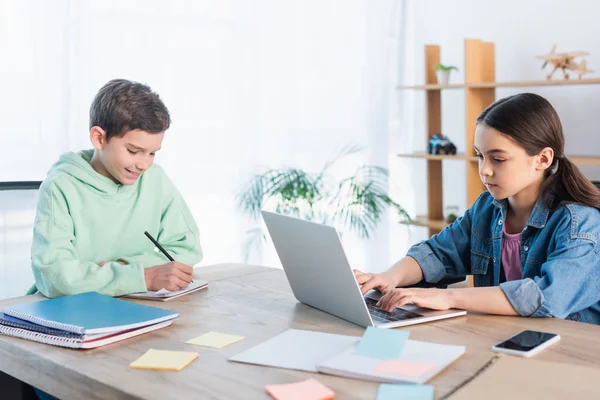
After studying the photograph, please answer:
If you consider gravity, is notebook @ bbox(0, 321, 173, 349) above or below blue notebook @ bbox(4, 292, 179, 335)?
below

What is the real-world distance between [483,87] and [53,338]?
2979 mm

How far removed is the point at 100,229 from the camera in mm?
1945

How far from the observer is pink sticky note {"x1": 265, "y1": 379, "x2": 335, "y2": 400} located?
3.56 feet

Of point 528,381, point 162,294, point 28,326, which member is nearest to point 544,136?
point 528,381

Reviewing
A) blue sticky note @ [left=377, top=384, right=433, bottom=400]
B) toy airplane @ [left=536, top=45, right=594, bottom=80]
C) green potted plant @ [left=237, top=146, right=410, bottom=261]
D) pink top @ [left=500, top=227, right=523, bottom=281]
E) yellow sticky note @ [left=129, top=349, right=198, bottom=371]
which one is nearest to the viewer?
blue sticky note @ [left=377, top=384, right=433, bottom=400]

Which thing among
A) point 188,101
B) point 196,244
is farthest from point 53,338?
point 188,101

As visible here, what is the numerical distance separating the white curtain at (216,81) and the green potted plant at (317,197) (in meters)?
0.08

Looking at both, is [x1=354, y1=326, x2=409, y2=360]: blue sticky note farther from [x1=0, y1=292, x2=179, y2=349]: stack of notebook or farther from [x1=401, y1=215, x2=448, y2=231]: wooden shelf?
[x1=401, y1=215, x2=448, y2=231]: wooden shelf

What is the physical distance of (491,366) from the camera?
1.21 metres

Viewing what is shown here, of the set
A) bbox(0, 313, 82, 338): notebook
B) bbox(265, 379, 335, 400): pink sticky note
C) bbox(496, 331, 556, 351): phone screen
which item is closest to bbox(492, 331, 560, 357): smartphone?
bbox(496, 331, 556, 351): phone screen

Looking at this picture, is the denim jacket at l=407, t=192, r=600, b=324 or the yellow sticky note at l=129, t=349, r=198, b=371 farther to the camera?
the denim jacket at l=407, t=192, r=600, b=324

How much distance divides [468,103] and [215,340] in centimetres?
274

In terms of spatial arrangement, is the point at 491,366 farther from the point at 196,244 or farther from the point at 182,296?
the point at 196,244

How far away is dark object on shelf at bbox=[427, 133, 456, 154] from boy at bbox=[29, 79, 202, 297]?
2.17m
